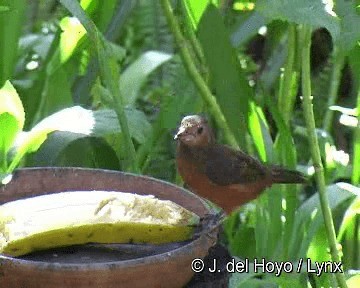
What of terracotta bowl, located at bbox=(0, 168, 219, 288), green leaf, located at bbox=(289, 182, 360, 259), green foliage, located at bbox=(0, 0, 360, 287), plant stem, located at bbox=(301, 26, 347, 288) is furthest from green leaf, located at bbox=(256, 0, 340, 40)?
green leaf, located at bbox=(289, 182, 360, 259)

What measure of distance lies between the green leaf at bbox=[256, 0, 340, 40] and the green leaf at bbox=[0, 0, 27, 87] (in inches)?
27.7

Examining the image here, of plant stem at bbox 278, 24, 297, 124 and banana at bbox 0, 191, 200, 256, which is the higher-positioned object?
banana at bbox 0, 191, 200, 256

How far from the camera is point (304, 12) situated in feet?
4.61

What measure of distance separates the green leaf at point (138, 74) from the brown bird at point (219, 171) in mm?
518

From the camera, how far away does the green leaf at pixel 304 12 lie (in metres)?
1.38

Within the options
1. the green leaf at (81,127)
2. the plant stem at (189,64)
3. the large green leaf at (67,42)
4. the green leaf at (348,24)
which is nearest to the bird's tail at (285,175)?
the plant stem at (189,64)

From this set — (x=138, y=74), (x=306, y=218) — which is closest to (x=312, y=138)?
(x=306, y=218)

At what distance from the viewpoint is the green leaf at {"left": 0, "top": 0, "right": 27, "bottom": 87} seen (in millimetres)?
1938

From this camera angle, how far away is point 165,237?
1249 mm

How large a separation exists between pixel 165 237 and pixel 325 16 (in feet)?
1.40

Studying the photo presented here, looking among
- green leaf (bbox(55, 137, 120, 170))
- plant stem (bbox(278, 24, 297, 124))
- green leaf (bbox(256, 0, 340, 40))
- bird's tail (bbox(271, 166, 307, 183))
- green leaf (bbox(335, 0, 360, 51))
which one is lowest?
bird's tail (bbox(271, 166, 307, 183))

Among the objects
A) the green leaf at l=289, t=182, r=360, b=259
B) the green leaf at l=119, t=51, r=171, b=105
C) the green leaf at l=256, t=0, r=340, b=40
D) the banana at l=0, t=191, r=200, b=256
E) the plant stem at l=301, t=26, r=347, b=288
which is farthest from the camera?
the green leaf at l=119, t=51, r=171, b=105

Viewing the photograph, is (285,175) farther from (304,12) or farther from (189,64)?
(304,12)

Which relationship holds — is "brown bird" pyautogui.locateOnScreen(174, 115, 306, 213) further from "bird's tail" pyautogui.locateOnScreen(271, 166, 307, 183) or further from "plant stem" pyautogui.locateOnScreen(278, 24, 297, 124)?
"plant stem" pyautogui.locateOnScreen(278, 24, 297, 124)
